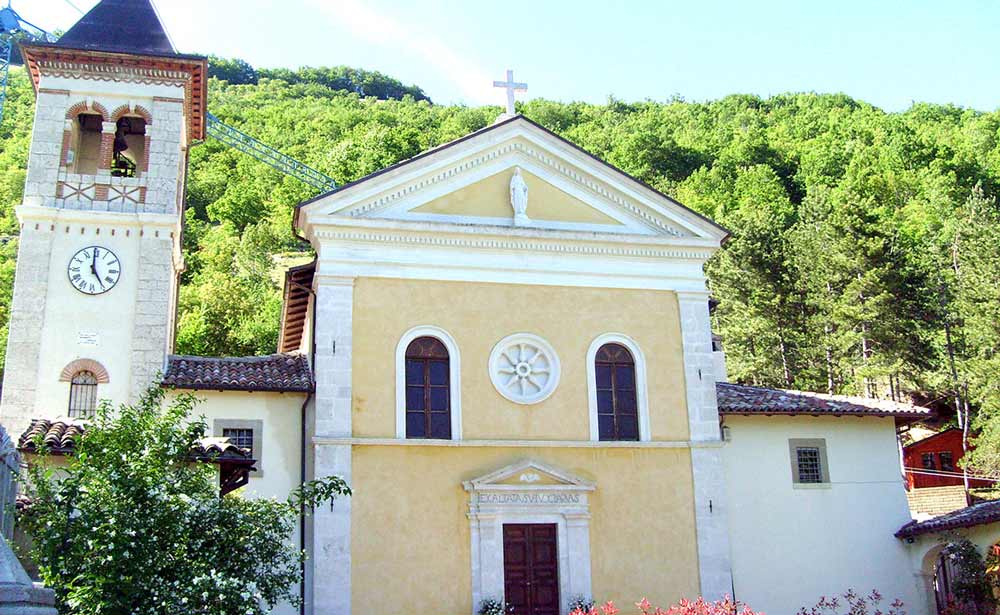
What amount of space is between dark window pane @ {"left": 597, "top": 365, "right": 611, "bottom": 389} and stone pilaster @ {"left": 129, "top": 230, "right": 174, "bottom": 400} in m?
8.13

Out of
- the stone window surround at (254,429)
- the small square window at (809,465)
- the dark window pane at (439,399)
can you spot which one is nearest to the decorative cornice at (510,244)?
the dark window pane at (439,399)

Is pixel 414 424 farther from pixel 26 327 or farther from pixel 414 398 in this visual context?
pixel 26 327

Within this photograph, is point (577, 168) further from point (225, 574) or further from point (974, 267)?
point (974, 267)

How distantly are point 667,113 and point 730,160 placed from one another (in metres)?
20.1

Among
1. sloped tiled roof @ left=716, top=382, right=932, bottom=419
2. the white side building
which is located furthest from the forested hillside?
the white side building

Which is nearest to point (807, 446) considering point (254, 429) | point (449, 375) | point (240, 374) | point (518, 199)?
point (449, 375)

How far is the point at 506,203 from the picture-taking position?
65.2ft

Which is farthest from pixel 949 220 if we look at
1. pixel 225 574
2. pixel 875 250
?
pixel 225 574

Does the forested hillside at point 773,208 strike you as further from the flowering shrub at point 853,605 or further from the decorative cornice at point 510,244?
the decorative cornice at point 510,244

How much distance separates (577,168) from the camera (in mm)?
20172

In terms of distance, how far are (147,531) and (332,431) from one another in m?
7.48

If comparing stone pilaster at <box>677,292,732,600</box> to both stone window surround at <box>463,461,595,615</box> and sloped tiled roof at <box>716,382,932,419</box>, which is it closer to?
sloped tiled roof at <box>716,382,932,419</box>

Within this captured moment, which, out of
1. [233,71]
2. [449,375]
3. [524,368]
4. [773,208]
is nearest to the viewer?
[449,375]

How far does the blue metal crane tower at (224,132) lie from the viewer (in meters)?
48.5
